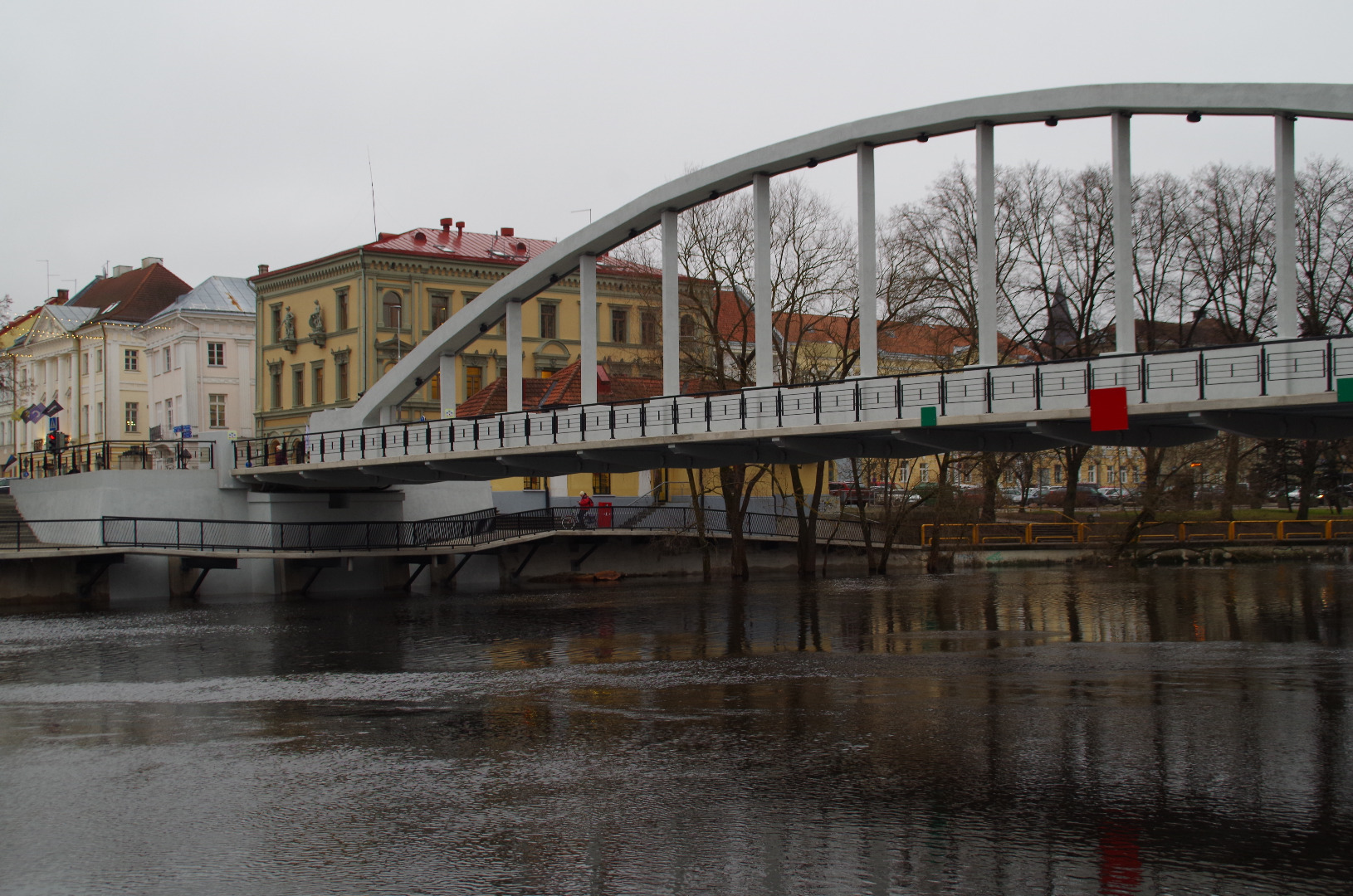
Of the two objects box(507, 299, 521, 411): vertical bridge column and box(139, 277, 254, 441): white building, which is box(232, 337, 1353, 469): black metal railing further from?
box(139, 277, 254, 441): white building

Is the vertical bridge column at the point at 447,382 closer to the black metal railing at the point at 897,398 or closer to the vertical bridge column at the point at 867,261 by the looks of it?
the black metal railing at the point at 897,398

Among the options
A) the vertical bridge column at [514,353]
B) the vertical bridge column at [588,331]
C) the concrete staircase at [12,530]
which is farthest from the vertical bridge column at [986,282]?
the concrete staircase at [12,530]

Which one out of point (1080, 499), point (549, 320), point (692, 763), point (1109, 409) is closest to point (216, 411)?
point (549, 320)

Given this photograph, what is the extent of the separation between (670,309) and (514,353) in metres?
7.58

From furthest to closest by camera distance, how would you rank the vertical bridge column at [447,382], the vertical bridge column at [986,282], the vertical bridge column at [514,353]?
the vertical bridge column at [447,382]
the vertical bridge column at [514,353]
the vertical bridge column at [986,282]

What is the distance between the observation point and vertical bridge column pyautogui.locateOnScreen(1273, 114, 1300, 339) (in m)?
24.9

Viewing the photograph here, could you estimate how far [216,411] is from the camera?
7619 centimetres

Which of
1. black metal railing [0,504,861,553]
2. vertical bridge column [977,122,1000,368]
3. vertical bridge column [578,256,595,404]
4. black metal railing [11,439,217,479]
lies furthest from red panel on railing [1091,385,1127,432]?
black metal railing [11,439,217,479]

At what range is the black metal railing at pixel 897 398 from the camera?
22922 mm

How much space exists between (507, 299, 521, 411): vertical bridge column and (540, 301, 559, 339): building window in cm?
2103

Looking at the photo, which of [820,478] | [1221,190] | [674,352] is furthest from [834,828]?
[1221,190]

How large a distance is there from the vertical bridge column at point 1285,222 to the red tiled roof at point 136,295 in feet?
242

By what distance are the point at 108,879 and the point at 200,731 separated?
6334 mm

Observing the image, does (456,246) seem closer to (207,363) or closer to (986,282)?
(207,363)
